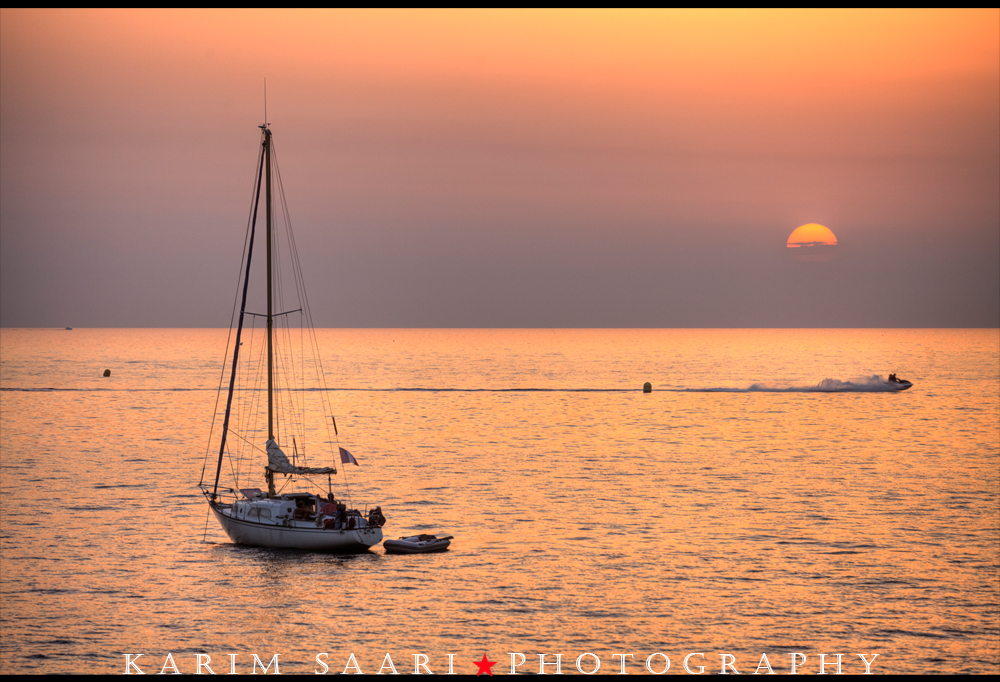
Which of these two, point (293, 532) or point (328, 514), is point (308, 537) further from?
point (328, 514)

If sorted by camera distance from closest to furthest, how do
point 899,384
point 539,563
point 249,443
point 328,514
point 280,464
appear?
point 539,563 → point 328,514 → point 280,464 → point 249,443 → point 899,384

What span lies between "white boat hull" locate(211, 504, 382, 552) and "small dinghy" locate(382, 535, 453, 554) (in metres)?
1.10

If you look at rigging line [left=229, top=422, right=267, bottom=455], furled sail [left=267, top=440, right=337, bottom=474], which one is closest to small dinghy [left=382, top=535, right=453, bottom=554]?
furled sail [left=267, top=440, right=337, bottom=474]

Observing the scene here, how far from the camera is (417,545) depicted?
49719 mm

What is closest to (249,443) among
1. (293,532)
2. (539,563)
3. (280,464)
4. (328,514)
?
(280,464)

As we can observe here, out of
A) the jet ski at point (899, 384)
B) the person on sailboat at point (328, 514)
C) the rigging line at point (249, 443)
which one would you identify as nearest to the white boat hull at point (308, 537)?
the person on sailboat at point (328, 514)

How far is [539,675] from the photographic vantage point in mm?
32062

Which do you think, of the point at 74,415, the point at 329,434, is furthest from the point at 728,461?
the point at 74,415

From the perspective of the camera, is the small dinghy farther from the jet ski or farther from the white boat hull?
the jet ski

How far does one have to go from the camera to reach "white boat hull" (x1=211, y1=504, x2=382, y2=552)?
4869 cm

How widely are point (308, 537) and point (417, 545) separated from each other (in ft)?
20.0

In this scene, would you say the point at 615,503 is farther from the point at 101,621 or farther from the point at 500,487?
the point at 101,621

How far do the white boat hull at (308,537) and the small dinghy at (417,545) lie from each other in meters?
1.10

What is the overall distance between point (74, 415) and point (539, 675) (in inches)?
4682
